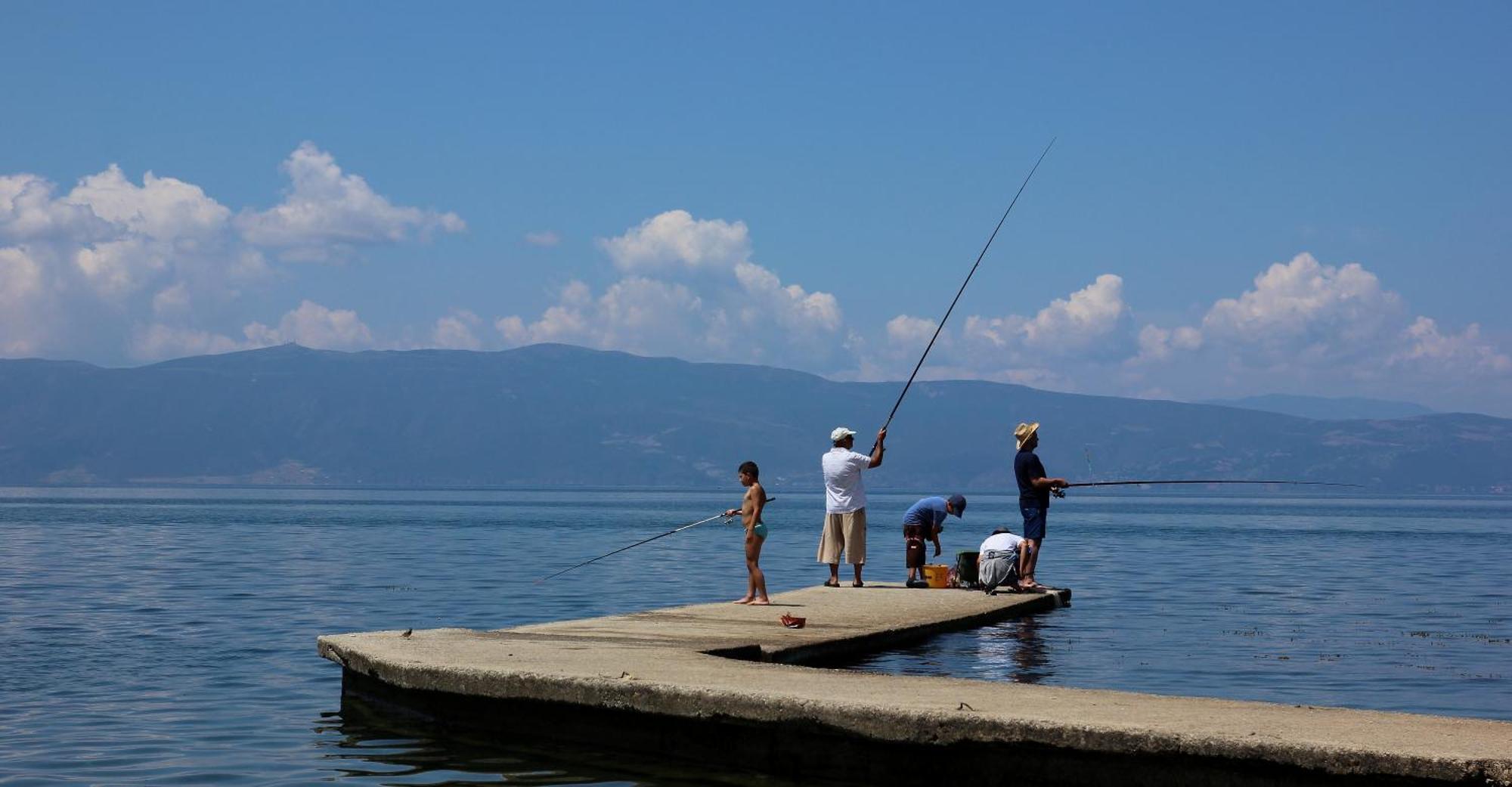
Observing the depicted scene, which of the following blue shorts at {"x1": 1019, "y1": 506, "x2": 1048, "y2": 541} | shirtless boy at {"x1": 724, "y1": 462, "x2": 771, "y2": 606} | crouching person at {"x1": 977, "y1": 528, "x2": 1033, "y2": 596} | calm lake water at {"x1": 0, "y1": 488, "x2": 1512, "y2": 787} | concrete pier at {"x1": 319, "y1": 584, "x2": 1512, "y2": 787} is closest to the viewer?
concrete pier at {"x1": 319, "y1": 584, "x2": 1512, "y2": 787}

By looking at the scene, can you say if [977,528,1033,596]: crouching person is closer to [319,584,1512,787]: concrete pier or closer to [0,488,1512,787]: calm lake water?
[0,488,1512,787]: calm lake water

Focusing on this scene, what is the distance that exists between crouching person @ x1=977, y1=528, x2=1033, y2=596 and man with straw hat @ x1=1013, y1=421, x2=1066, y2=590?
0.43m

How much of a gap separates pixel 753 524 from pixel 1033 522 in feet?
11.7

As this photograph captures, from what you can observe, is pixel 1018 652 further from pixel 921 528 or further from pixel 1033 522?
pixel 921 528

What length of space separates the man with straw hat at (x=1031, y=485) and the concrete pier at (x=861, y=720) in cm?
507

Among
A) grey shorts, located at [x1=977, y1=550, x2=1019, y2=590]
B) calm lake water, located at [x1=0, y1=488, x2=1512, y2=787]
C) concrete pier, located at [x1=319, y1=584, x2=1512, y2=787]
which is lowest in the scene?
calm lake water, located at [x1=0, y1=488, x2=1512, y2=787]

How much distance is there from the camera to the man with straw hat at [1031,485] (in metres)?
16.9

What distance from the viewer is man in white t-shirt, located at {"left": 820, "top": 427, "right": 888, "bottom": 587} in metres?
17.1

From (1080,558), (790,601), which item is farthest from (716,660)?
(1080,558)

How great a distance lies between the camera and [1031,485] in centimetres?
1692

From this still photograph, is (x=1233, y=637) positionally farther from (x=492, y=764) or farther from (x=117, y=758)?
(x=117, y=758)

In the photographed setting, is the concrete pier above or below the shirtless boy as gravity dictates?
below

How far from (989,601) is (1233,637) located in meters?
2.63

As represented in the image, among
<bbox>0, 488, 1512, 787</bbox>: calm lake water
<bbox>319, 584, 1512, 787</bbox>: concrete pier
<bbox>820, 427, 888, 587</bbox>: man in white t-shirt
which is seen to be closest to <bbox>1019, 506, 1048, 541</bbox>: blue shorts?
<bbox>0, 488, 1512, 787</bbox>: calm lake water
